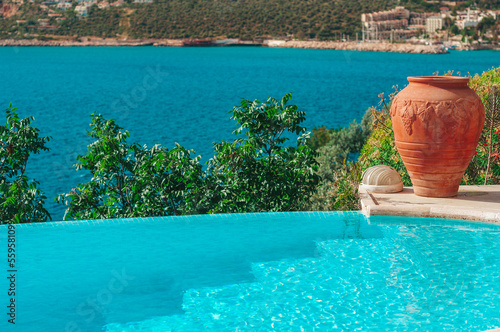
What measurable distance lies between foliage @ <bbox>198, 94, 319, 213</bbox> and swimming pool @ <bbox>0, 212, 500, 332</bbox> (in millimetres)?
533

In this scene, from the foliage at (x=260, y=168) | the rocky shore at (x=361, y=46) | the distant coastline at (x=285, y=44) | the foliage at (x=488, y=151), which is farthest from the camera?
the distant coastline at (x=285, y=44)

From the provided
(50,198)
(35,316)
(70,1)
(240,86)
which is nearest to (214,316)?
(35,316)

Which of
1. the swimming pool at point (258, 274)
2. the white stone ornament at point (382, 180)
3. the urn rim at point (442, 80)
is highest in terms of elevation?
the urn rim at point (442, 80)

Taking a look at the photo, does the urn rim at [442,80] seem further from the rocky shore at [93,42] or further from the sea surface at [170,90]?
the rocky shore at [93,42]

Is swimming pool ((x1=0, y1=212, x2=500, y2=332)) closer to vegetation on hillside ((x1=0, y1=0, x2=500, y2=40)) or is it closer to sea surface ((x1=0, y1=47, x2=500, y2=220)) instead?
sea surface ((x1=0, y1=47, x2=500, y2=220))

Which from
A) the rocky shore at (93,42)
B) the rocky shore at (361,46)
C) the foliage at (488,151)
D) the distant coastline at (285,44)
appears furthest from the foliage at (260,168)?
the rocky shore at (93,42)

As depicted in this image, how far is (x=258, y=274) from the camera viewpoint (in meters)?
5.23

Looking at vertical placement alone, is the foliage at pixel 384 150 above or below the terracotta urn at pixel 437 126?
below

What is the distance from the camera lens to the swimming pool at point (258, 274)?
4414mm

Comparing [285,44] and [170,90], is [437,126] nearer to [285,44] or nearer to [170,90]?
[170,90]

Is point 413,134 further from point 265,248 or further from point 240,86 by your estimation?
point 240,86

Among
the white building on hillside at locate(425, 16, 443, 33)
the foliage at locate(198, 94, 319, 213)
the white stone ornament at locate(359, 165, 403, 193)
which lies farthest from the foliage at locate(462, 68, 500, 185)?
the white building on hillside at locate(425, 16, 443, 33)

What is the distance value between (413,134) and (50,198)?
14.9 meters

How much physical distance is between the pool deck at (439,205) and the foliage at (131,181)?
191 cm
